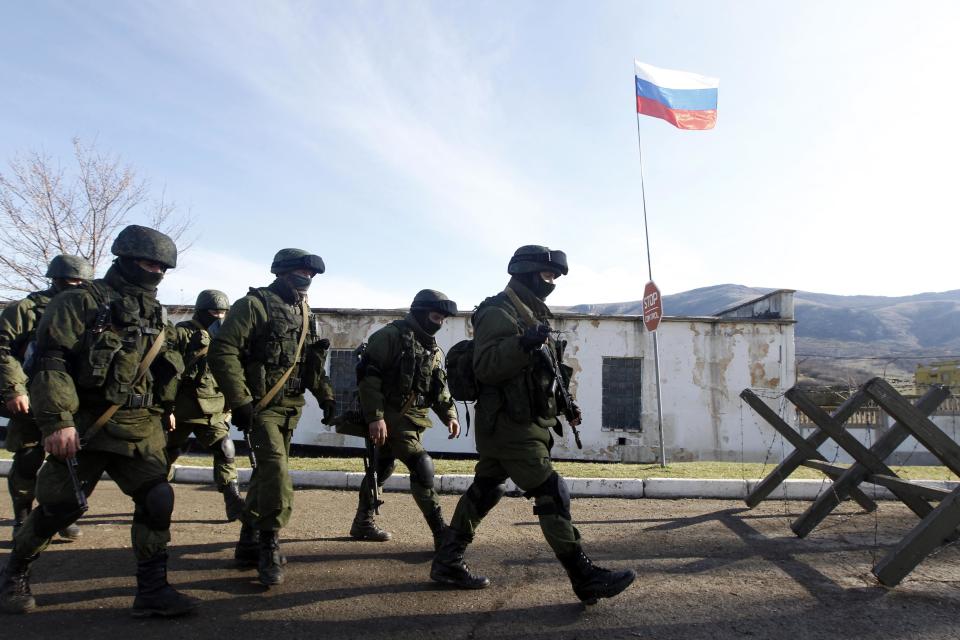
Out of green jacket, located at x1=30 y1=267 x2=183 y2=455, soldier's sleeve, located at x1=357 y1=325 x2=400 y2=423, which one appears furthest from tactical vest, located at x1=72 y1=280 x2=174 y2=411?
soldier's sleeve, located at x1=357 y1=325 x2=400 y2=423

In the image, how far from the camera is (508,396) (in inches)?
125

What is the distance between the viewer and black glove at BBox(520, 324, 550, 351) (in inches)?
115

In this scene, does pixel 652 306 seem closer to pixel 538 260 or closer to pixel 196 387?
pixel 538 260

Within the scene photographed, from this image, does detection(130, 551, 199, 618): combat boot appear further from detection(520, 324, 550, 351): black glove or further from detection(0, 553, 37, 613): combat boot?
detection(520, 324, 550, 351): black glove

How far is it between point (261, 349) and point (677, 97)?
948 cm

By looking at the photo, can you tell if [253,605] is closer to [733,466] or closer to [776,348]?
[733,466]

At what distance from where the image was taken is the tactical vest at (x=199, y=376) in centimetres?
493

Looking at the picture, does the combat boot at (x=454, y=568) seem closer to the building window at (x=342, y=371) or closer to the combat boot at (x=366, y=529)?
the combat boot at (x=366, y=529)

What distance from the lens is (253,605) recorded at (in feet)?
10.2

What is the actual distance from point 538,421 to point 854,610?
191 cm

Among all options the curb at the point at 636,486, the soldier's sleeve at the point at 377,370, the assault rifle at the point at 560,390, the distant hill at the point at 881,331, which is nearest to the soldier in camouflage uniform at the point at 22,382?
the soldier's sleeve at the point at 377,370

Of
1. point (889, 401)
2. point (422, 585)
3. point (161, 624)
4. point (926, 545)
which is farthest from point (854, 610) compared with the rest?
point (161, 624)

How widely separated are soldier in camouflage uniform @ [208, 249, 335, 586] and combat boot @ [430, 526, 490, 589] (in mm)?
941

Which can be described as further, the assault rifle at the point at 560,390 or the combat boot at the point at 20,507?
the combat boot at the point at 20,507
